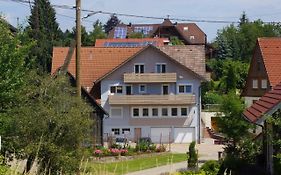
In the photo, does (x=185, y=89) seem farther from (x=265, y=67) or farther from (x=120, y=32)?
(x=120, y=32)

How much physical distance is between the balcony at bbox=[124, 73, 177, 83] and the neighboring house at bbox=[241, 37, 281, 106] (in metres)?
7.21

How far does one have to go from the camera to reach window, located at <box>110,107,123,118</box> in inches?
2410

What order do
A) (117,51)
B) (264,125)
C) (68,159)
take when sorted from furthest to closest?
(117,51) → (264,125) → (68,159)

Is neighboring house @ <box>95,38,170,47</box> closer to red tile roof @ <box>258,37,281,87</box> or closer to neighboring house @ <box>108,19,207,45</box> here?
neighboring house @ <box>108,19,207,45</box>

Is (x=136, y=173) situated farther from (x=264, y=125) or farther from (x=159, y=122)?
(x=159, y=122)

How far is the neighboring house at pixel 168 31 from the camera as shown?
116 m

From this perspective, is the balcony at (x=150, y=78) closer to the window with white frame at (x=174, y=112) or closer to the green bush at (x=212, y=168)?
the window with white frame at (x=174, y=112)

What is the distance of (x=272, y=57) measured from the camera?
52.9 meters

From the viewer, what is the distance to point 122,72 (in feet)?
199

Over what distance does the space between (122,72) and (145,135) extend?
6.31 m

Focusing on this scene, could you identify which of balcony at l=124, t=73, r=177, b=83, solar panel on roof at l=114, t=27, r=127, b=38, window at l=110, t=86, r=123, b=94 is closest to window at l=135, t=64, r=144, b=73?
balcony at l=124, t=73, r=177, b=83

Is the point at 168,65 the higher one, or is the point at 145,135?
the point at 168,65

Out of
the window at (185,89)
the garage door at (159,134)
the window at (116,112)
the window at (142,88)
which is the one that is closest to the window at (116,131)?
the window at (116,112)

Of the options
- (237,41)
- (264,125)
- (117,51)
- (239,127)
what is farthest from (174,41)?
(264,125)
